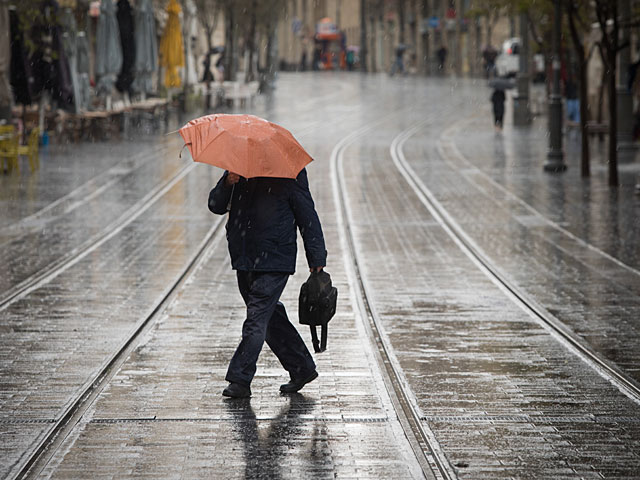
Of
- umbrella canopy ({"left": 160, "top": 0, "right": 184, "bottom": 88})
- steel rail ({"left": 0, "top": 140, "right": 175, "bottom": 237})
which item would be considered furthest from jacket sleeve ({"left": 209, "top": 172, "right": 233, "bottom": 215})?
umbrella canopy ({"left": 160, "top": 0, "right": 184, "bottom": 88})

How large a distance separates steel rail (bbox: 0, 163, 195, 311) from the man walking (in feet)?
12.2

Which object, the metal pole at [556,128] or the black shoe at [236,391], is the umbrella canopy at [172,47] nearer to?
the metal pole at [556,128]

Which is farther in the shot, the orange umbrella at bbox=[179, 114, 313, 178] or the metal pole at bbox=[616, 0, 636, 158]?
the metal pole at bbox=[616, 0, 636, 158]

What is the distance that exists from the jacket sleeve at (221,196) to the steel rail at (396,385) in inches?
58.3

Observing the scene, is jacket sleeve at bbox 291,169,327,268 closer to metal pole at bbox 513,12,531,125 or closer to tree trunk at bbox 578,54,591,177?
tree trunk at bbox 578,54,591,177

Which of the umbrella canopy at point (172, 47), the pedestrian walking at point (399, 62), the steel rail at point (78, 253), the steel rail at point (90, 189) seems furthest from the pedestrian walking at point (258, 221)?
the pedestrian walking at point (399, 62)

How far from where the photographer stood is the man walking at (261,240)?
7188 mm

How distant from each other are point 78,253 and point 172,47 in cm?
2425

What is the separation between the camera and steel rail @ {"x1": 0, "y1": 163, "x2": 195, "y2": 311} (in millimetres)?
11086

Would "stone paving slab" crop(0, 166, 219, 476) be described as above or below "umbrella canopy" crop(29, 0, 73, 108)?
below

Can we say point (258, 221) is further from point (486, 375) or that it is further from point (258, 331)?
point (486, 375)

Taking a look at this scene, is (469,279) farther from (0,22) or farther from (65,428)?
(0,22)

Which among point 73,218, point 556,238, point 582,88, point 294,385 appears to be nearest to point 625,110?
point 582,88

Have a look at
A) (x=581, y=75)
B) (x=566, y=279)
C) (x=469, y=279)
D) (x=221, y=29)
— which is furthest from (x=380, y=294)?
(x=221, y=29)
